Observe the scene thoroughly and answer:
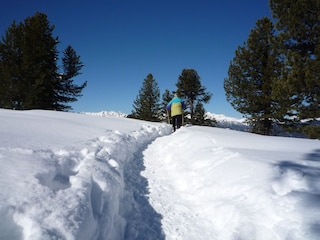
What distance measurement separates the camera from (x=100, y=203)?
7.23 feet

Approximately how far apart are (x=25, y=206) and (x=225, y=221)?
197cm

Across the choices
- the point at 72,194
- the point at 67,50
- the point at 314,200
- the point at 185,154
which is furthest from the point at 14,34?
the point at 314,200

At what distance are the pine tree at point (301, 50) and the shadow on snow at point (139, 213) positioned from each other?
773 centimetres

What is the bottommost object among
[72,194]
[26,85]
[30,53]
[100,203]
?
[100,203]

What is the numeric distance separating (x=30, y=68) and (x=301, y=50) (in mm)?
16718

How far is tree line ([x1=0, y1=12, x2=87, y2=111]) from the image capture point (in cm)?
1491

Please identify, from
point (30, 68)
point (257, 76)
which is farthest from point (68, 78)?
point (257, 76)

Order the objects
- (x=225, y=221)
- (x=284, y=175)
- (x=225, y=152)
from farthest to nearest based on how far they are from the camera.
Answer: (x=225, y=152), (x=284, y=175), (x=225, y=221)

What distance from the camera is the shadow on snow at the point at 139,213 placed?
223 cm

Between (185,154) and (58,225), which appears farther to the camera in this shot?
(185,154)

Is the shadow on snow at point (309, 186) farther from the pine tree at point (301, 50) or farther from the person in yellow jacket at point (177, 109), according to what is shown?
the person in yellow jacket at point (177, 109)

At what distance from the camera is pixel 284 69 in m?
9.20

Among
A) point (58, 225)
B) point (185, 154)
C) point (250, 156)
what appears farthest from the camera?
point (185, 154)

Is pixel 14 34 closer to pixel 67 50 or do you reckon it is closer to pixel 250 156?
pixel 67 50
